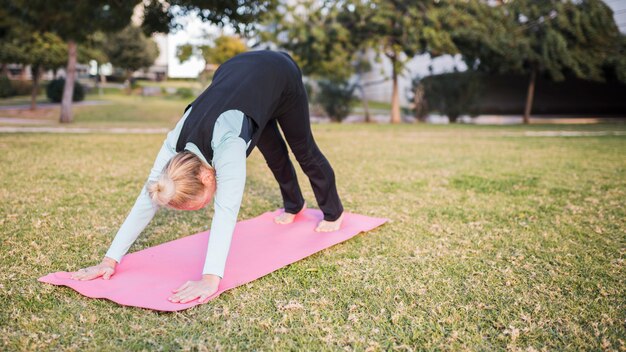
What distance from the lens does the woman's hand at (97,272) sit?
2363 mm

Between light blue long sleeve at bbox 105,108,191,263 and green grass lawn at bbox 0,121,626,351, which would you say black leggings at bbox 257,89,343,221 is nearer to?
green grass lawn at bbox 0,121,626,351

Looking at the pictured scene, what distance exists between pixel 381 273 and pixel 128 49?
4264cm

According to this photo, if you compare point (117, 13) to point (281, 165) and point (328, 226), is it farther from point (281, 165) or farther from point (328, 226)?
point (328, 226)

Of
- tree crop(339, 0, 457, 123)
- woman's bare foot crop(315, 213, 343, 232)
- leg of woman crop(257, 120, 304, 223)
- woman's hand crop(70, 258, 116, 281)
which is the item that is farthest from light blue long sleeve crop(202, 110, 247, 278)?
tree crop(339, 0, 457, 123)

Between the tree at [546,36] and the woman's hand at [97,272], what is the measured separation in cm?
1568

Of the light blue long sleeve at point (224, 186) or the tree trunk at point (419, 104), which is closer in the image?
the light blue long sleeve at point (224, 186)

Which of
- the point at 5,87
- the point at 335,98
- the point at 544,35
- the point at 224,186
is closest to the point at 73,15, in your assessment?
the point at 224,186

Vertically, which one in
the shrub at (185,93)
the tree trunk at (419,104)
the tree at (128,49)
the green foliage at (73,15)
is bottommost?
the tree trunk at (419,104)

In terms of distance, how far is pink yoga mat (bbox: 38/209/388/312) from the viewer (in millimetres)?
2250

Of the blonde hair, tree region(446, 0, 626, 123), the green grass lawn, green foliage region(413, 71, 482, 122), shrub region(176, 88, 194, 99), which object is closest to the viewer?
the green grass lawn

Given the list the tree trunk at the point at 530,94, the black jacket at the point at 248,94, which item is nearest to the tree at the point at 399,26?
the tree trunk at the point at 530,94

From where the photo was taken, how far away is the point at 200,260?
274 centimetres

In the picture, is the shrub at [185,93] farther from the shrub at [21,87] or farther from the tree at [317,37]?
the tree at [317,37]

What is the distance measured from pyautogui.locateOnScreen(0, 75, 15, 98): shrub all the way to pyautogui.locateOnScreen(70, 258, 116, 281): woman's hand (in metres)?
28.3
